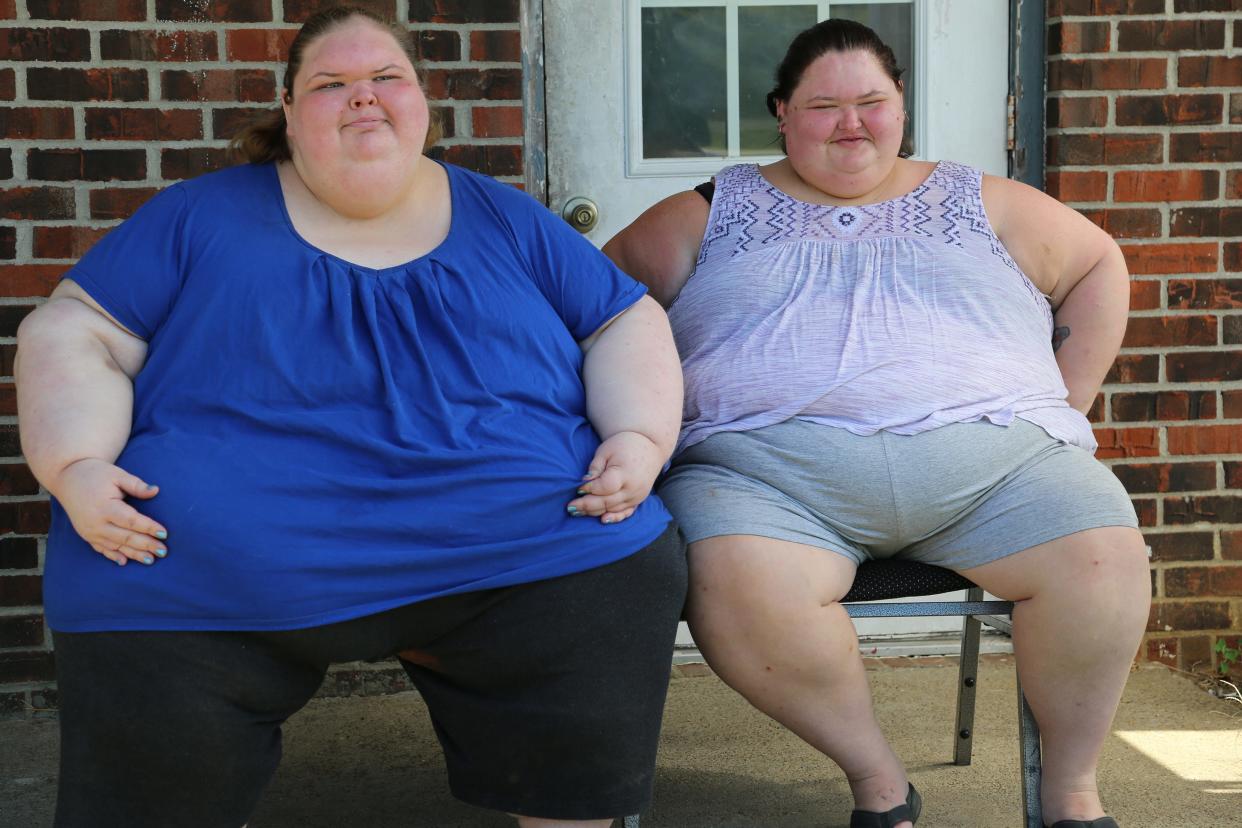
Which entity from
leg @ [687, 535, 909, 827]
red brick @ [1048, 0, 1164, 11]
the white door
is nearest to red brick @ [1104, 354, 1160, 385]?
the white door

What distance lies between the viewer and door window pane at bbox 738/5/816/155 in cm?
354

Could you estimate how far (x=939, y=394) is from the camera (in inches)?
95.9

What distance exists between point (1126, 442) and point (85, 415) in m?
2.60

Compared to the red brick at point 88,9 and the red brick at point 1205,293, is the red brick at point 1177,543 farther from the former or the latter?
the red brick at point 88,9

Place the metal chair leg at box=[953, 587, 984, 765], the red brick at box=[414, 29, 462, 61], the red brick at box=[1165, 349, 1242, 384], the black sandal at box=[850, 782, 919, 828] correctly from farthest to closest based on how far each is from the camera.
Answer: the red brick at box=[1165, 349, 1242, 384], the red brick at box=[414, 29, 462, 61], the metal chair leg at box=[953, 587, 984, 765], the black sandal at box=[850, 782, 919, 828]

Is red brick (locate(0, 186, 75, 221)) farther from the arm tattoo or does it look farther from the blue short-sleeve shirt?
the arm tattoo

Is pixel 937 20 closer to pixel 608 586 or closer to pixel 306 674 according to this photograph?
pixel 608 586

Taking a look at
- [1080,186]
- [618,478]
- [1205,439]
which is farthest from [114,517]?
[1205,439]

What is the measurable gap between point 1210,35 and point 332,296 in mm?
2467

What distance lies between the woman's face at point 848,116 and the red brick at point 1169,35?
1.08 meters

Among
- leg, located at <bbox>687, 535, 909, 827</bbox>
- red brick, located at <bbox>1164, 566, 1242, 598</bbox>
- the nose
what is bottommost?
red brick, located at <bbox>1164, 566, 1242, 598</bbox>

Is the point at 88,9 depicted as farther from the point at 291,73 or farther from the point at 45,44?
the point at 291,73

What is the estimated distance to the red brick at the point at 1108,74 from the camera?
342cm

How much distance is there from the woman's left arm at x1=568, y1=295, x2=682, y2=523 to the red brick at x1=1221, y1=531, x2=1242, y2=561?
1.97 meters
